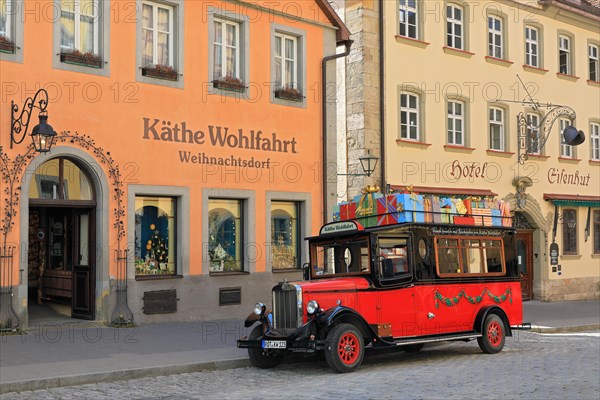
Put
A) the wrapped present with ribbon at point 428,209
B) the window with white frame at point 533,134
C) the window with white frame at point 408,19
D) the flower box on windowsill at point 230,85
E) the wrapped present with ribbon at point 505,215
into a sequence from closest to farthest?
the wrapped present with ribbon at point 428,209 → the wrapped present with ribbon at point 505,215 → the flower box on windowsill at point 230,85 → the window with white frame at point 408,19 → the window with white frame at point 533,134

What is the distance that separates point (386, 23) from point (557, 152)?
862cm

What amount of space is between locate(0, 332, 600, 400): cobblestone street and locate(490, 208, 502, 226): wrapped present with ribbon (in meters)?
2.26

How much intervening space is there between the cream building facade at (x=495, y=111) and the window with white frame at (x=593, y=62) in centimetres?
4

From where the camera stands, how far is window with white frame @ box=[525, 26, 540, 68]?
88.4 feet

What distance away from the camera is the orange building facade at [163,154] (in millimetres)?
15438

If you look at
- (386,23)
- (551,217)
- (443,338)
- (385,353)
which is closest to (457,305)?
(443,338)

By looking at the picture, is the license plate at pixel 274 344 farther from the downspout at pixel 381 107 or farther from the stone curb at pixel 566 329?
the downspout at pixel 381 107

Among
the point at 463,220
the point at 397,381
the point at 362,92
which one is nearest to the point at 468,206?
the point at 463,220

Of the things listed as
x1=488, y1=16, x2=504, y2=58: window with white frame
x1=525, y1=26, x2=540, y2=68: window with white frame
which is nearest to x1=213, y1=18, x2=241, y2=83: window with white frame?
x1=488, y1=16, x2=504, y2=58: window with white frame

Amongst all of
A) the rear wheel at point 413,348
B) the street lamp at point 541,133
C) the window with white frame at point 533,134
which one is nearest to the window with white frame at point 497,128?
the street lamp at point 541,133

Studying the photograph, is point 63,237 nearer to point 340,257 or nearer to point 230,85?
point 230,85

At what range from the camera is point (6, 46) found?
49.0 ft

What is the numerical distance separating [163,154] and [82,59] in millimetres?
2548

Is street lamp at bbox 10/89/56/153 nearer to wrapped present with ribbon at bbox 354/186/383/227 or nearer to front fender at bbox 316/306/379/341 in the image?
wrapped present with ribbon at bbox 354/186/383/227
